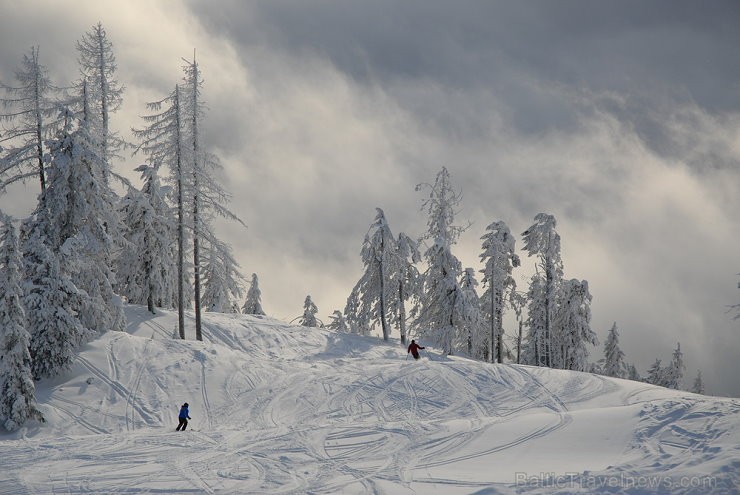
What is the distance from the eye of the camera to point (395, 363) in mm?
29141

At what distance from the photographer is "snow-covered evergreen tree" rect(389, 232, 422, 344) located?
148 ft

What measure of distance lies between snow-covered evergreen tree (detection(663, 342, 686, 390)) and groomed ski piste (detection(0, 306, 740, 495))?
41738mm

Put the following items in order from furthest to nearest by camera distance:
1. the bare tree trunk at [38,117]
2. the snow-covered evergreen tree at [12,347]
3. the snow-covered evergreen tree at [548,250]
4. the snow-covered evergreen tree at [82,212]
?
1. the snow-covered evergreen tree at [548,250]
2. the bare tree trunk at [38,117]
3. the snow-covered evergreen tree at [82,212]
4. the snow-covered evergreen tree at [12,347]

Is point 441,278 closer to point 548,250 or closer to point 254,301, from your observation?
point 548,250

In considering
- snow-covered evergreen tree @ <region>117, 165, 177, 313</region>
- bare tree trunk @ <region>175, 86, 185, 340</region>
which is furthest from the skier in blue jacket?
snow-covered evergreen tree @ <region>117, 165, 177, 313</region>

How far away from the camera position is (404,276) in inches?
1795

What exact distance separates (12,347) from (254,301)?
123ft

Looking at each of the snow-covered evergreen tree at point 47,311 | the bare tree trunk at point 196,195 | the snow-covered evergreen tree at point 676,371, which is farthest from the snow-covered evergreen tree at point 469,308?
the snow-covered evergreen tree at point 676,371

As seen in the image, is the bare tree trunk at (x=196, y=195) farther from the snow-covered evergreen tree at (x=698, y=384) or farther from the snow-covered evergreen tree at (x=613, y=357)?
the snow-covered evergreen tree at (x=698, y=384)

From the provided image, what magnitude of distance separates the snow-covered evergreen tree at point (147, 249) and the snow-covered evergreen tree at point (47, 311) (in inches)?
478

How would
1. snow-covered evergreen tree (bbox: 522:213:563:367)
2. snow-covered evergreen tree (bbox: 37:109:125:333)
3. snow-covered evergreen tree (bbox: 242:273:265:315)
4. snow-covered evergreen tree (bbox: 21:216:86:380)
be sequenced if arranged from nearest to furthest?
snow-covered evergreen tree (bbox: 21:216:86:380)
snow-covered evergreen tree (bbox: 37:109:125:333)
snow-covered evergreen tree (bbox: 522:213:563:367)
snow-covered evergreen tree (bbox: 242:273:265:315)

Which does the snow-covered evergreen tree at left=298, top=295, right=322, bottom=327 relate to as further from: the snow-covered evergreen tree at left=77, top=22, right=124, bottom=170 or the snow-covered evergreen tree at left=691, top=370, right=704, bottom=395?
the snow-covered evergreen tree at left=691, top=370, right=704, bottom=395

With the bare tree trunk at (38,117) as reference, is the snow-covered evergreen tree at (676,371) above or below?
below

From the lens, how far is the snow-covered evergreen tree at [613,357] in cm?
6072
